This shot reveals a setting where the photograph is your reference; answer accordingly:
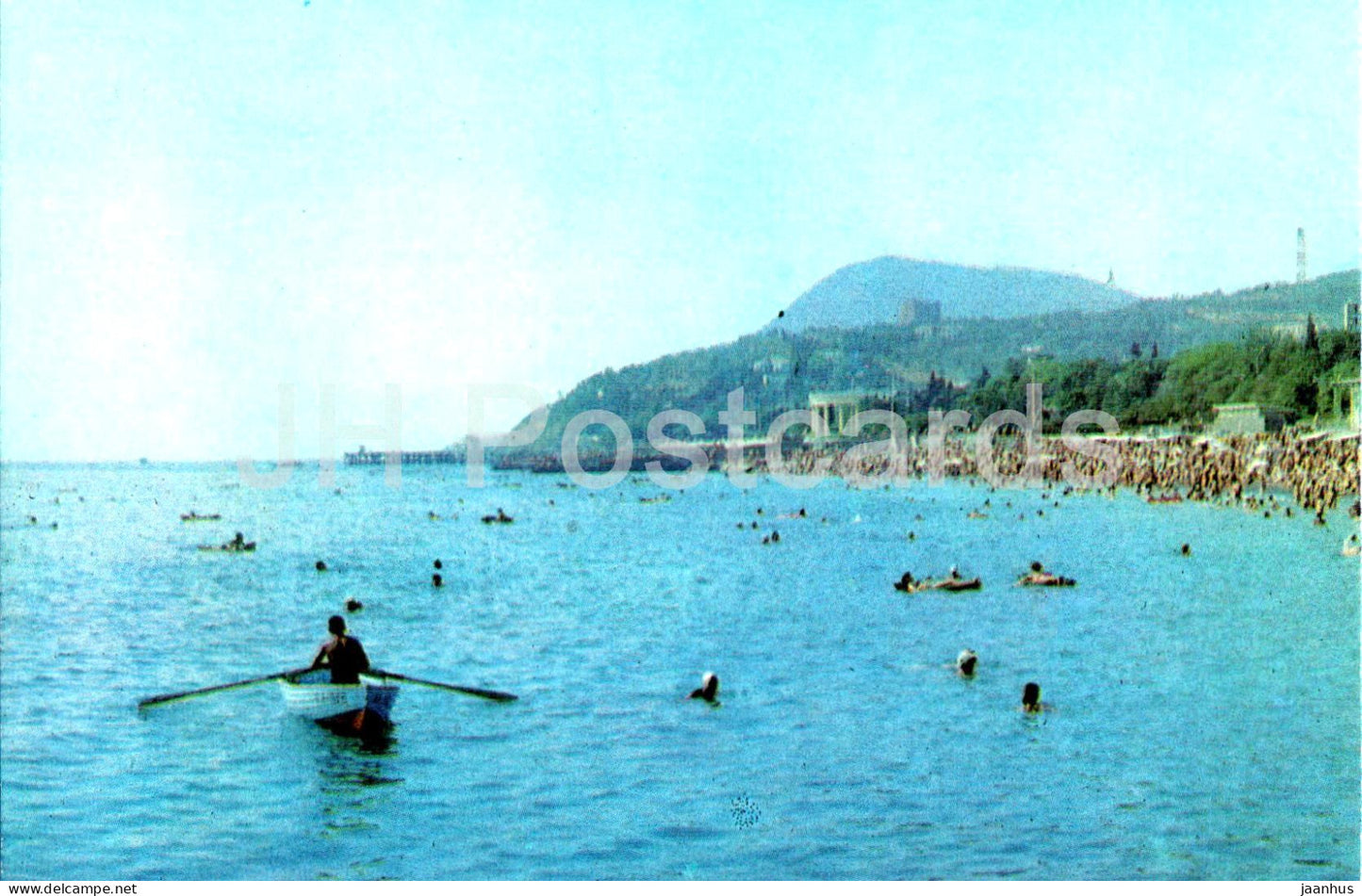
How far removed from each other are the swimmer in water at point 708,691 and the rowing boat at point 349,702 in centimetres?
569

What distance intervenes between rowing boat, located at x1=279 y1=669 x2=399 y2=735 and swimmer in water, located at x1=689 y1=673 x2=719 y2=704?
18.7ft

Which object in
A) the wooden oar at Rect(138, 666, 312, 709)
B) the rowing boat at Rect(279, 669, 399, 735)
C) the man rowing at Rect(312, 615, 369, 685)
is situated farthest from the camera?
the wooden oar at Rect(138, 666, 312, 709)

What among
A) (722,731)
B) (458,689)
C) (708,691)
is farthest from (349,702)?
(708,691)

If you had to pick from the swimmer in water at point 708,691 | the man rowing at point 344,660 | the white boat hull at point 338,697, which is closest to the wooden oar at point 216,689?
the white boat hull at point 338,697

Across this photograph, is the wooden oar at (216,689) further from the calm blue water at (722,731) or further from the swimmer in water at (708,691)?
the swimmer in water at (708,691)

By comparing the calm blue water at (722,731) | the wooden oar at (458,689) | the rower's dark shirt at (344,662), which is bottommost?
the calm blue water at (722,731)

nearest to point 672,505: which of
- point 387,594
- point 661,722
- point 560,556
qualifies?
point 560,556

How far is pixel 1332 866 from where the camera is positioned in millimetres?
15008

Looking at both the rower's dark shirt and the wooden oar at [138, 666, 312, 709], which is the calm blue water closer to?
the wooden oar at [138, 666, 312, 709]

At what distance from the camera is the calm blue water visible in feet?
51.5

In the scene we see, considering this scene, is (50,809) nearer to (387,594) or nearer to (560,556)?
(387,594)

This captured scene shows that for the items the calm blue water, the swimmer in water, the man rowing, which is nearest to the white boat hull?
the man rowing

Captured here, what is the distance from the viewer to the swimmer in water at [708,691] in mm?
23750

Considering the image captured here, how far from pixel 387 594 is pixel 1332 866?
35.5 metres
